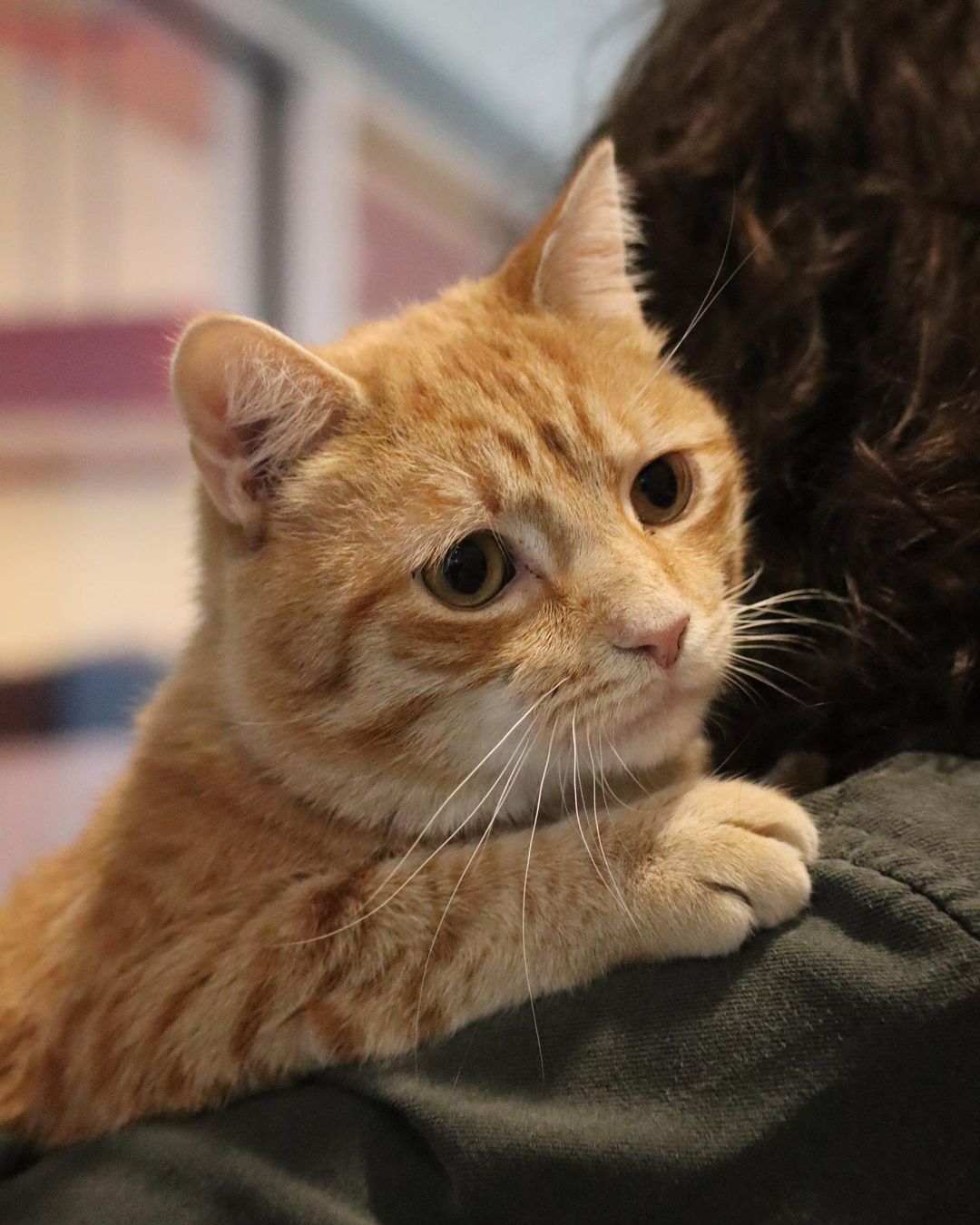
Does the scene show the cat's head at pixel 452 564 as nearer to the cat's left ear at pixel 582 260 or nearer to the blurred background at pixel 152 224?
the cat's left ear at pixel 582 260

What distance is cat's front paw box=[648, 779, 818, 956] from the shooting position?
0.82 m

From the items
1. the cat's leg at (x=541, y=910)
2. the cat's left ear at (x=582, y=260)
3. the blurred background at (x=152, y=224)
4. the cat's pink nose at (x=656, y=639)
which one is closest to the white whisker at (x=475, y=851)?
the cat's leg at (x=541, y=910)

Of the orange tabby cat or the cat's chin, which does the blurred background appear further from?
the cat's chin

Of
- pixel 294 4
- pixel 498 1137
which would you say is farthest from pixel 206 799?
pixel 294 4

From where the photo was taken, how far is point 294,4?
3.42 meters

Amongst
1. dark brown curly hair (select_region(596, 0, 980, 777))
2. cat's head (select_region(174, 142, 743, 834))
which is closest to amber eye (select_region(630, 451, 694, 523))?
cat's head (select_region(174, 142, 743, 834))

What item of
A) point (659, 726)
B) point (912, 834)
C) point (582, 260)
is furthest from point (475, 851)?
point (582, 260)

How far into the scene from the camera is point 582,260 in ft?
3.92

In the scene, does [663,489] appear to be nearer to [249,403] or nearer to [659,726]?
[659,726]

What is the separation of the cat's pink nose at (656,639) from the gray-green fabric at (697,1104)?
0.19 metres

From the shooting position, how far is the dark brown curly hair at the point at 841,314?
960 millimetres

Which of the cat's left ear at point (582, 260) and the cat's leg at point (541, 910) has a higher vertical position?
the cat's left ear at point (582, 260)

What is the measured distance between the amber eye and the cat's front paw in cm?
30

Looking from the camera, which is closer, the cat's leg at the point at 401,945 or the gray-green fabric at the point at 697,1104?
the gray-green fabric at the point at 697,1104
